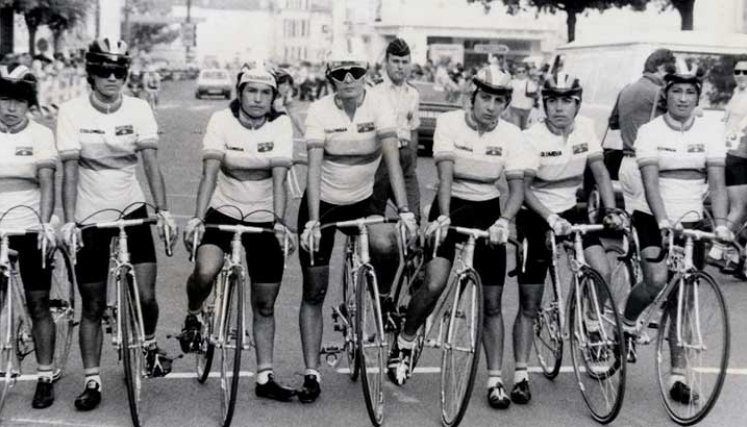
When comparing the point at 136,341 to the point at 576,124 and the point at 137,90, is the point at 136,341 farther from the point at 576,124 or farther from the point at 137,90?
the point at 137,90

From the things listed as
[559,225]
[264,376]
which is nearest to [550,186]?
[559,225]

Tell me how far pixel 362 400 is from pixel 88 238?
6.24 ft

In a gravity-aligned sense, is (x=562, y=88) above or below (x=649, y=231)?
above

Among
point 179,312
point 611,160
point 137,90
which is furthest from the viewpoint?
point 137,90

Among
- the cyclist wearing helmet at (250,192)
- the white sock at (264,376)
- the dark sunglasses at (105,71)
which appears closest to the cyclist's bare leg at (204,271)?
the cyclist wearing helmet at (250,192)

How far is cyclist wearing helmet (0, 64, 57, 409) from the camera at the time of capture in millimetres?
6824

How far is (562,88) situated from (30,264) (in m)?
3.25

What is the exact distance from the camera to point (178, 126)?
3741cm

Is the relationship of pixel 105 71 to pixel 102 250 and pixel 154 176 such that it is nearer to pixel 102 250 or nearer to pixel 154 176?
pixel 154 176

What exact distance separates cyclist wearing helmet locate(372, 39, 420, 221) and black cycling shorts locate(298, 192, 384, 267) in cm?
303

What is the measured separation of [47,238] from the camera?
261 inches

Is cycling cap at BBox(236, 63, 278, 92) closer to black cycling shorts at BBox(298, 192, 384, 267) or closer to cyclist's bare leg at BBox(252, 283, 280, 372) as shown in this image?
black cycling shorts at BBox(298, 192, 384, 267)

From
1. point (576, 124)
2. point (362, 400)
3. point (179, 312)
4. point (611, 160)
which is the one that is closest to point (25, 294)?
point (362, 400)

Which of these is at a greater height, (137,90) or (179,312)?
(137,90)
